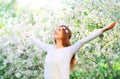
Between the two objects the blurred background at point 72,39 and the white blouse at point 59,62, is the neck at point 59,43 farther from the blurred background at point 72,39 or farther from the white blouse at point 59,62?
the blurred background at point 72,39

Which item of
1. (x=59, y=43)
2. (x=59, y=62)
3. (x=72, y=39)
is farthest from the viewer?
(x=72, y=39)

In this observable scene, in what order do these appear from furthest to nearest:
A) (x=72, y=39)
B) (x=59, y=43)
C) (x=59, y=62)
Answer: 1. (x=72, y=39)
2. (x=59, y=43)
3. (x=59, y=62)

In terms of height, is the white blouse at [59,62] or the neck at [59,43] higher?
the neck at [59,43]

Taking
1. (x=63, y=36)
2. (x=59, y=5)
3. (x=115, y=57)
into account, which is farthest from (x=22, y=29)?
(x=63, y=36)

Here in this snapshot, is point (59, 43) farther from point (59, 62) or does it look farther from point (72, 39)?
point (72, 39)

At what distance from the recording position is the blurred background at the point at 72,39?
335cm

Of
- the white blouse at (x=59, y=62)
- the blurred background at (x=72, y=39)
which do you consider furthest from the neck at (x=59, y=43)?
the blurred background at (x=72, y=39)

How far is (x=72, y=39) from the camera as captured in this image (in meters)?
3.37

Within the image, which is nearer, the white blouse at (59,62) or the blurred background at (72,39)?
the white blouse at (59,62)

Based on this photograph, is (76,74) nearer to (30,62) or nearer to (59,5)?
(30,62)

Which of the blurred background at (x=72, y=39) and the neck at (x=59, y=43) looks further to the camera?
the blurred background at (x=72, y=39)

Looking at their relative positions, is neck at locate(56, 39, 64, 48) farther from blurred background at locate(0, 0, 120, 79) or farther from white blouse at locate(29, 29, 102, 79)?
blurred background at locate(0, 0, 120, 79)

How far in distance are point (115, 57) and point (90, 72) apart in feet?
0.98

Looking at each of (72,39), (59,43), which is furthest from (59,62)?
(72,39)
